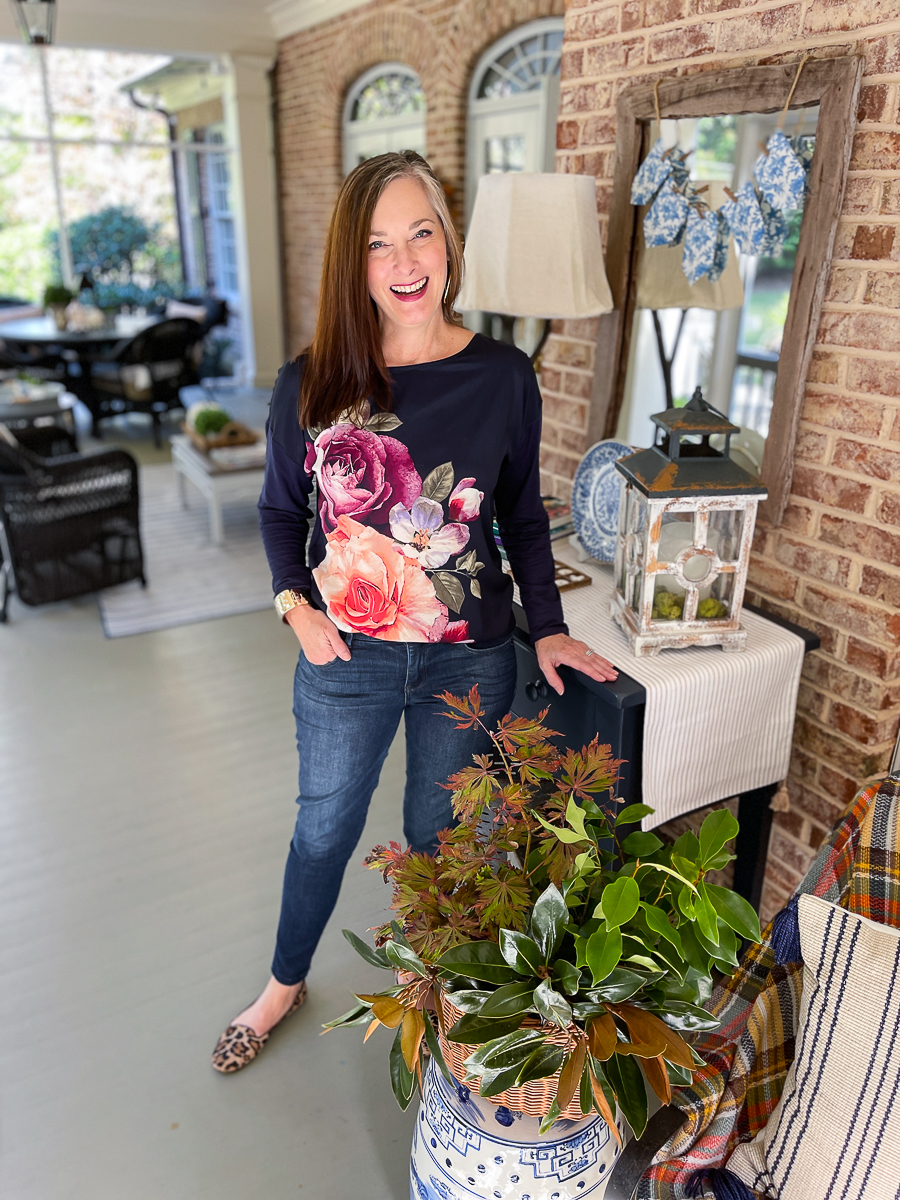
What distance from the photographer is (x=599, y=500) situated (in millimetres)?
1925

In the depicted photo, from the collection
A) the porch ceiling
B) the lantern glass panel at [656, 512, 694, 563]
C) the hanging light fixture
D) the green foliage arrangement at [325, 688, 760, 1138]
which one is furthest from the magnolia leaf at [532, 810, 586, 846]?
the porch ceiling

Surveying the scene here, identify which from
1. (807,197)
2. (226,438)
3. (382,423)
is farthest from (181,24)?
(382,423)

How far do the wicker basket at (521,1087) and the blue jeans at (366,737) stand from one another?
0.49 metres

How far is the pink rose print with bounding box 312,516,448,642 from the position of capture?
4.59 ft

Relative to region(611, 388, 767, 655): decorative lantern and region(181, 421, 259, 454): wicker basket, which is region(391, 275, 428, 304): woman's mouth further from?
region(181, 421, 259, 454): wicker basket

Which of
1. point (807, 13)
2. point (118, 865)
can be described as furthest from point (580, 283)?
point (118, 865)

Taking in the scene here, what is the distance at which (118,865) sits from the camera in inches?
92.3

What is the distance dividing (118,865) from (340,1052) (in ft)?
2.91

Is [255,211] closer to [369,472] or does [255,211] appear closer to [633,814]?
[369,472]

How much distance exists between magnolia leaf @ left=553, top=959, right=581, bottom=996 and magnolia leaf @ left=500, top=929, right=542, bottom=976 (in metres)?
0.02

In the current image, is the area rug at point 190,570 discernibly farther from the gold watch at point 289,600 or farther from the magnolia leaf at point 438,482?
the magnolia leaf at point 438,482

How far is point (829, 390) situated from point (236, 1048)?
5.55 feet

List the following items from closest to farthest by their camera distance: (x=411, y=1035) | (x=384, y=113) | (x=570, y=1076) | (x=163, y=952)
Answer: (x=570, y=1076) → (x=411, y=1035) → (x=163, y=952) → (x=384, y=113)

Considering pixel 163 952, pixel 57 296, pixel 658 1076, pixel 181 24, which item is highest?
pixel 181 24
